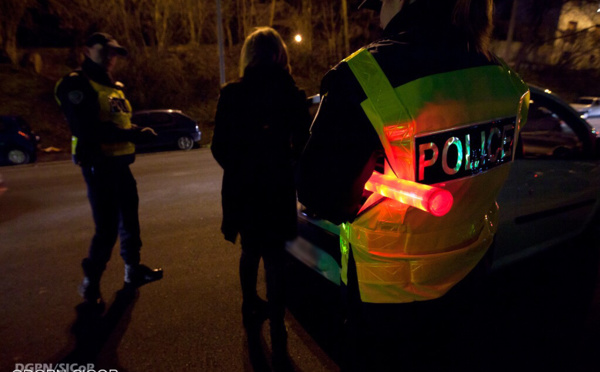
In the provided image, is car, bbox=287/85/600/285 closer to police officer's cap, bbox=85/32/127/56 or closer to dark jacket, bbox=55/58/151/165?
dark jacket, bbox=55/58/151/165

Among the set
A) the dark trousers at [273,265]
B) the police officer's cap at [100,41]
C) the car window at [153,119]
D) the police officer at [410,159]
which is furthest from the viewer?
the car window at [153,119]

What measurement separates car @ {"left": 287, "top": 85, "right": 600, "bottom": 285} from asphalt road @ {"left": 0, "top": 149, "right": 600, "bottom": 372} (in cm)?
28

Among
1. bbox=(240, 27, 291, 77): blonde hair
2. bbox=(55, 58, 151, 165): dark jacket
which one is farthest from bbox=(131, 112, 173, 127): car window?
bbox=(240, 27, 291, 77): blonde hair

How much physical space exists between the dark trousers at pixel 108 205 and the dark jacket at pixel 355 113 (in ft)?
6.55

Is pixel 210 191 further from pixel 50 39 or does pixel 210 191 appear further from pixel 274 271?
pixel 50 39

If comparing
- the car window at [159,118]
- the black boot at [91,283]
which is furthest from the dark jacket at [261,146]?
the car window at [159,118]

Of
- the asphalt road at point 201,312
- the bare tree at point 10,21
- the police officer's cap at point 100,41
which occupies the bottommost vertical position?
the asphalt road at point 201,312

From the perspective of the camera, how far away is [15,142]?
33.0 ft

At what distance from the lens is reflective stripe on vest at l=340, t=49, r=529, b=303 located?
1.05m

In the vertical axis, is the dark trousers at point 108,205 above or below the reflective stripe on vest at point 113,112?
below

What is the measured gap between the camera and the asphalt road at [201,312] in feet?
7.25

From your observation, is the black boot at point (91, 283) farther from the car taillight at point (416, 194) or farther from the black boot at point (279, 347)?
the car taillight at point (416, 194)

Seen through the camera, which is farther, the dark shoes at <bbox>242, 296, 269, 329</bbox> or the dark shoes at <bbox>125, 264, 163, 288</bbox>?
the dark shoes at <bbox>125, 264, 163, 288</bbox>

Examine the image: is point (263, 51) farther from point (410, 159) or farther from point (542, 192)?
point (542, 192)
